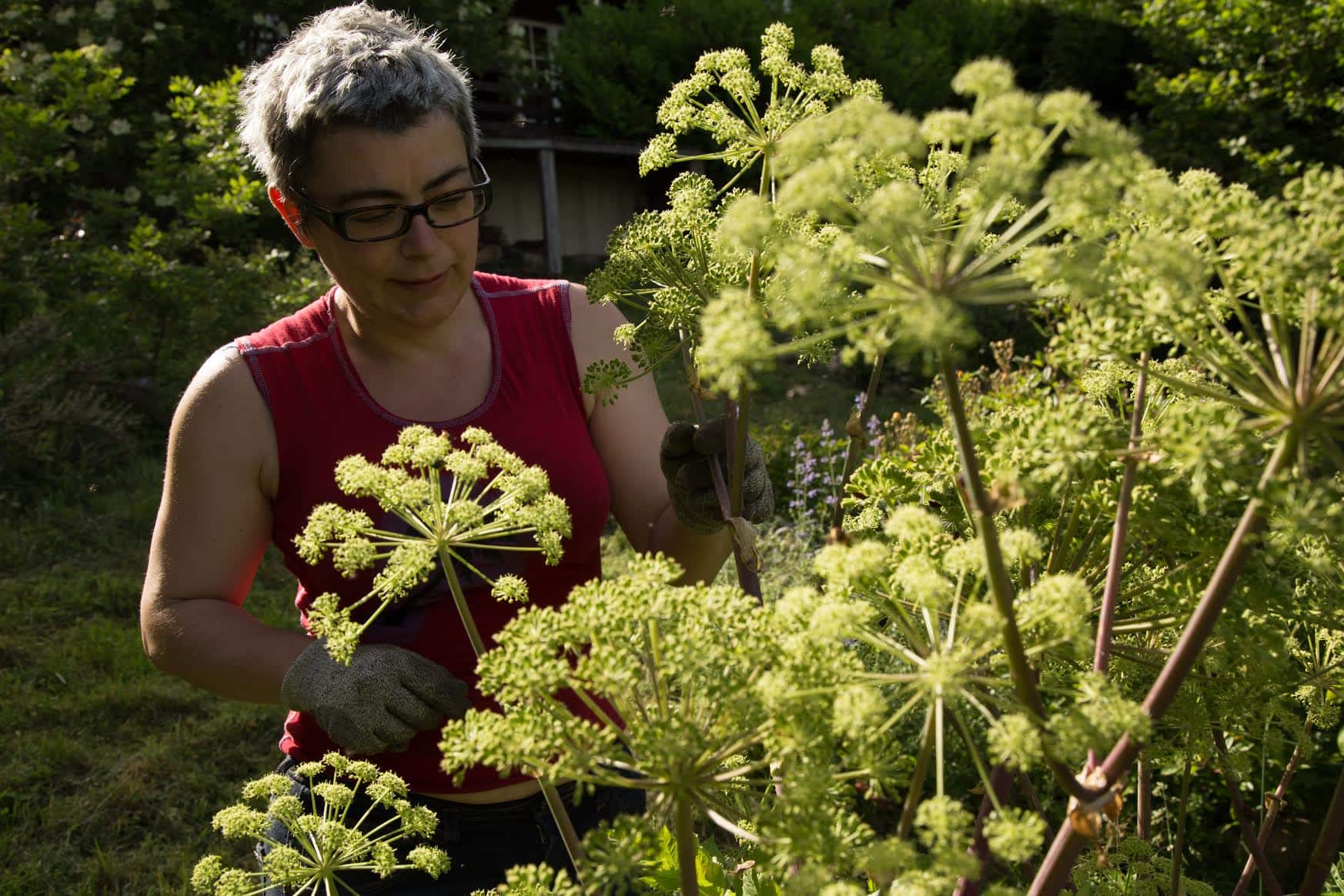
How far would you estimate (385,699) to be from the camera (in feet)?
5.36

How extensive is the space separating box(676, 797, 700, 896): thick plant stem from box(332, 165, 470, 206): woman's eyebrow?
67.7 inches

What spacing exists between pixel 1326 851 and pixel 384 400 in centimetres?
222

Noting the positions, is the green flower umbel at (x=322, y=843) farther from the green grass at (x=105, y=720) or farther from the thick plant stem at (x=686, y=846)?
the green grass at (x=105, y=720)

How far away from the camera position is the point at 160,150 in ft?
30.9

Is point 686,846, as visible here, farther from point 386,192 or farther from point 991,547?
point 386,192

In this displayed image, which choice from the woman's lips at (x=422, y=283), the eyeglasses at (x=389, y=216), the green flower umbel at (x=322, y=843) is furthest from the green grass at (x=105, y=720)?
the green flower umbel at (x=322, y=843)

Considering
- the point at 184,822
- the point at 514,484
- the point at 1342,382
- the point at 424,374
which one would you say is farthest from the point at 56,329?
the point at 1342,382

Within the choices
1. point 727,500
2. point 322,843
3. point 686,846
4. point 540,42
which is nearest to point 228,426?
point 322,843

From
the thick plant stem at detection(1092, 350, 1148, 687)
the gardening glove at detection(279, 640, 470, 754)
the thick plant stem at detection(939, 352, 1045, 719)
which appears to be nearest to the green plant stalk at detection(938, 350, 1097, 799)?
the thick plant stem at detection(939, 352, 1045, 719)

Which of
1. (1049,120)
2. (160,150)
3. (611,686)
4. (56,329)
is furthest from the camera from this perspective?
(160,150)

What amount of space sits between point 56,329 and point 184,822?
4.96 m

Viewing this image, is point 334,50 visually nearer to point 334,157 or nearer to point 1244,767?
point 334,157

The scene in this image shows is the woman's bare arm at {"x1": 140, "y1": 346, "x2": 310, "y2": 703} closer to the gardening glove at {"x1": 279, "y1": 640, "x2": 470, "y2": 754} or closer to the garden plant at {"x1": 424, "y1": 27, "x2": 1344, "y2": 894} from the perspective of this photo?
the gardening glove at {"x1": 279, "y1": 640, "x2": 470, "y2": 754}

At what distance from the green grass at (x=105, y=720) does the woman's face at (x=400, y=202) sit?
3.13 m
